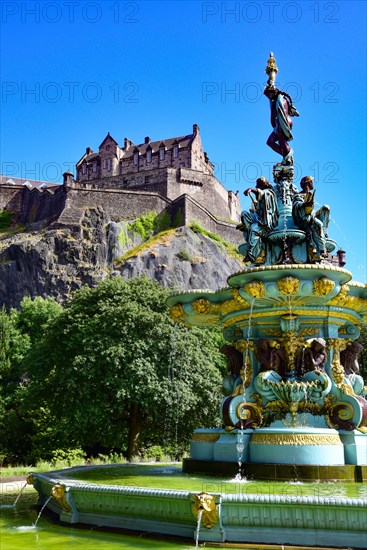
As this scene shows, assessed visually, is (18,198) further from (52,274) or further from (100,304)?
(100,304)

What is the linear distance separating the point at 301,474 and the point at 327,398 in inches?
73.1

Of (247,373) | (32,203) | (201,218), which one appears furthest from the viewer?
(32,203)

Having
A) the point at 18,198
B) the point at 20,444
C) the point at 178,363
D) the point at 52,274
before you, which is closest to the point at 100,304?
the point at 178,363

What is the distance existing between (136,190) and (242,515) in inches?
3316

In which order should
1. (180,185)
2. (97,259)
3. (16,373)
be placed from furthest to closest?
(180,185) → (97,259) → (16,373)

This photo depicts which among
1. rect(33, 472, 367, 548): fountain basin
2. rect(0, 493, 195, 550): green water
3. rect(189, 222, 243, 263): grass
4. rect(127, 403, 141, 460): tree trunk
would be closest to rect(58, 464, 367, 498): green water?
rect(33, 472, 367, 548): fountain basin

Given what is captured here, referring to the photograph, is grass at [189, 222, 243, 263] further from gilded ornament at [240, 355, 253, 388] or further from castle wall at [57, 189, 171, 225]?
gilded ornament at [240, 355, 253, 388]

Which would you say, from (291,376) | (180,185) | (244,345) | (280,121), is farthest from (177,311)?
(180,185)

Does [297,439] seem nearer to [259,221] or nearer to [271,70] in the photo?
[259,221]

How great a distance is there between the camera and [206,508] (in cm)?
664

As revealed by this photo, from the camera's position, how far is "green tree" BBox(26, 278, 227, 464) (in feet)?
86.2

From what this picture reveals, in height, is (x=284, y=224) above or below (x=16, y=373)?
above

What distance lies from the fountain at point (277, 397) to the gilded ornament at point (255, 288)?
0.06 ft

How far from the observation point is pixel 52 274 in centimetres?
7244
